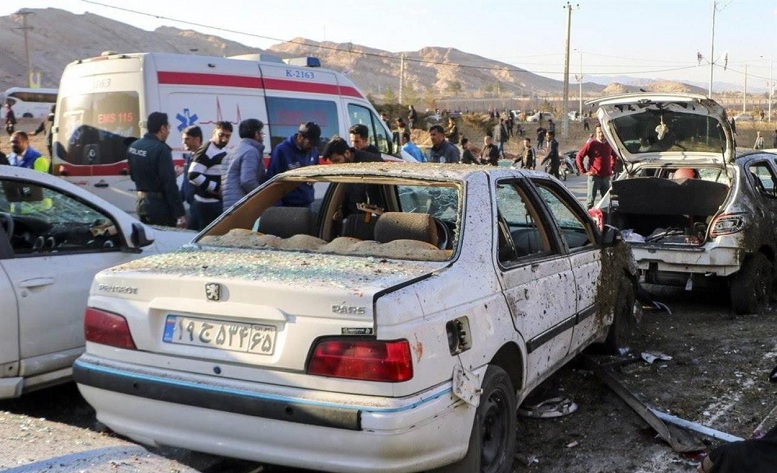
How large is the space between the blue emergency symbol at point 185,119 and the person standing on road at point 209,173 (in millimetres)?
1786

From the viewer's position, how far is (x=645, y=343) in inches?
256

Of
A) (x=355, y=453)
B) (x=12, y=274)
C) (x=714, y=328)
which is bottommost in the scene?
(x=714, y=328)

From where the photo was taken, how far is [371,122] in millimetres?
12312

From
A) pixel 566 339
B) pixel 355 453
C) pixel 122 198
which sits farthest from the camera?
pixel 122 198

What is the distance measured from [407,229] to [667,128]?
5.42m

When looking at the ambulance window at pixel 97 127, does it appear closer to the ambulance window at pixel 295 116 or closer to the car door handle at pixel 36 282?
the ambulance window at pixel 295 116

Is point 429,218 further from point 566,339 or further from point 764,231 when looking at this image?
point 764,231

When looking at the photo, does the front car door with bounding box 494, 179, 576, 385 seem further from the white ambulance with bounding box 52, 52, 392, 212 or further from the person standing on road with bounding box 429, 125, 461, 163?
the white ambulance with bounding box 52, 52, 392, 212

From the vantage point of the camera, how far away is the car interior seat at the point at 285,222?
4512 millimetres

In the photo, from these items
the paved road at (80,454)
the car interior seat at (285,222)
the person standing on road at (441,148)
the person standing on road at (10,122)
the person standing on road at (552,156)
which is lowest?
the paved road at (80,454)

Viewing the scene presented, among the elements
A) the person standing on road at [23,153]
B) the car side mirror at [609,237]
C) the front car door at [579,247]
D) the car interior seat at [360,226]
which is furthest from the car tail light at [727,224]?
the person standing on road at [23,153]

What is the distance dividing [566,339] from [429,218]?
123 cm

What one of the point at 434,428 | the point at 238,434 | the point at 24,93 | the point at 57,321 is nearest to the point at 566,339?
the point at 434,428

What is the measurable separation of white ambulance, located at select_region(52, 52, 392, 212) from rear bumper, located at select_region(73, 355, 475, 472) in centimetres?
666
